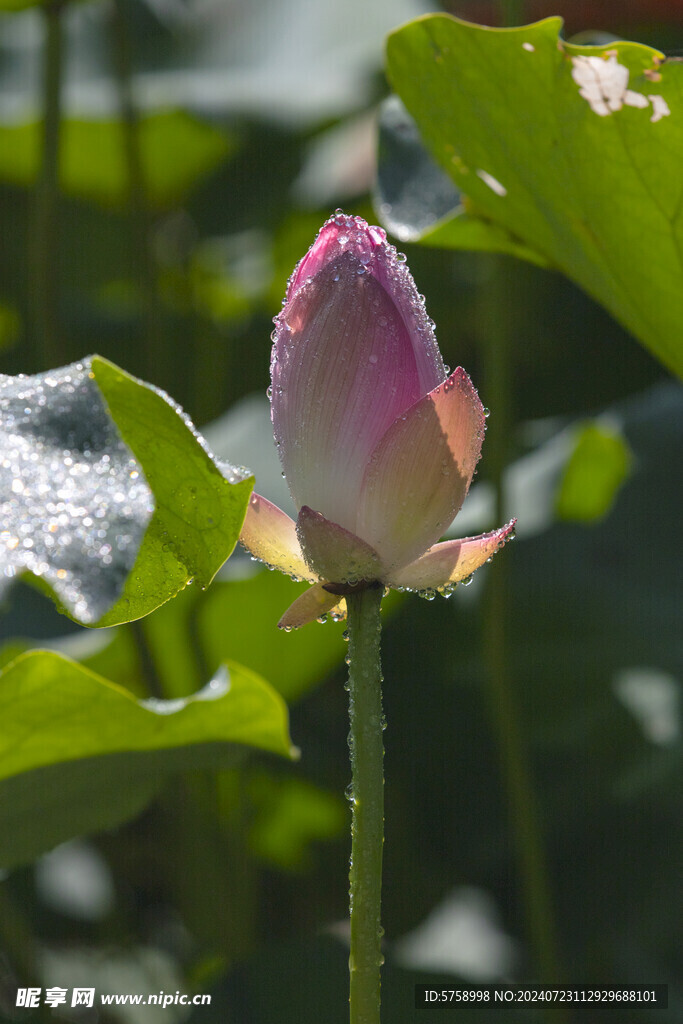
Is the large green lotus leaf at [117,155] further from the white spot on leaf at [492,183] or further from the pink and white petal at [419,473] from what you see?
the pink and white petal at [419,473]

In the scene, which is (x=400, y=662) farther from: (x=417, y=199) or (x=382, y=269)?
A: (x=382, y=269)

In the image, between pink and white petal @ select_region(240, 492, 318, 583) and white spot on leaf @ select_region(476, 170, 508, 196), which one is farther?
white spot on leaf @ select_region(476, 170, 508, 196)

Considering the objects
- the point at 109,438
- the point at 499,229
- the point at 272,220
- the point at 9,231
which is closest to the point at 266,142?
the point at 272,220

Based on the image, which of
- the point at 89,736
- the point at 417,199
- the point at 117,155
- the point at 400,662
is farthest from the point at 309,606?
the point at 117,155

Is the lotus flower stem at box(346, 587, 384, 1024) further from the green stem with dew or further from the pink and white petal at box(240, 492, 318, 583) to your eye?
the green stem with dew

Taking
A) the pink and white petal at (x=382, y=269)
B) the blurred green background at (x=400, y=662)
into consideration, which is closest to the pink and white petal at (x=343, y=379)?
the pink and white petal at (x=382, y=269)

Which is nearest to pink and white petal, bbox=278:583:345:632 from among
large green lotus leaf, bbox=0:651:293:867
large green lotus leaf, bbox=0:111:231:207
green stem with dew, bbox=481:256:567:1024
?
large green lotus leaf, bbox=0:651:293:867
